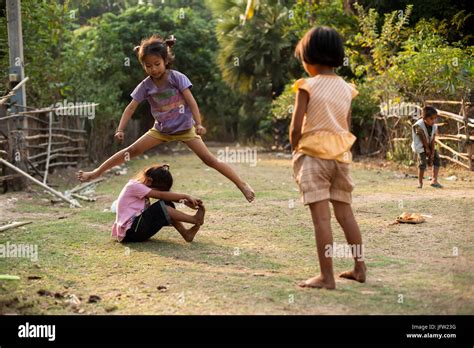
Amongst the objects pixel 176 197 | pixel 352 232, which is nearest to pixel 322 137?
pixel 352 232

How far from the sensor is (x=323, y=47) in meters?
4.25

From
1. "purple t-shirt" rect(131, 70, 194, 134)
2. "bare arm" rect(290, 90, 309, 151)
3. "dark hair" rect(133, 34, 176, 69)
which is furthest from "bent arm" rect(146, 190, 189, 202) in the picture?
"bare arm" rect(290, 90, 309, 151)

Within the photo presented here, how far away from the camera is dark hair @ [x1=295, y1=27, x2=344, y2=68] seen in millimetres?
4242

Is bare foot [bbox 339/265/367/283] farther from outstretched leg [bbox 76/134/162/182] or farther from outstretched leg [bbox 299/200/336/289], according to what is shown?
outstretched leg [bbox 76/134/162/182]

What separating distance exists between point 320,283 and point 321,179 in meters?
0.67

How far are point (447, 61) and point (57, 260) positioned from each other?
10.1m

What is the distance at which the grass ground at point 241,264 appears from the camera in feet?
13.2

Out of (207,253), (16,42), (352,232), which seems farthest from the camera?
(16,42)

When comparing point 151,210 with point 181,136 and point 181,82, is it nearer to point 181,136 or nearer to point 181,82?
point 181,136

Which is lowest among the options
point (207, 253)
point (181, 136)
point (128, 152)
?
point (207, 253)

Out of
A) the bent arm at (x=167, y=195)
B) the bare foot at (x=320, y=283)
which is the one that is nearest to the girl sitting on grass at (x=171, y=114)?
the bent arm at (x=167, y=195)

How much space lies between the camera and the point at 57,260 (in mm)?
5535
